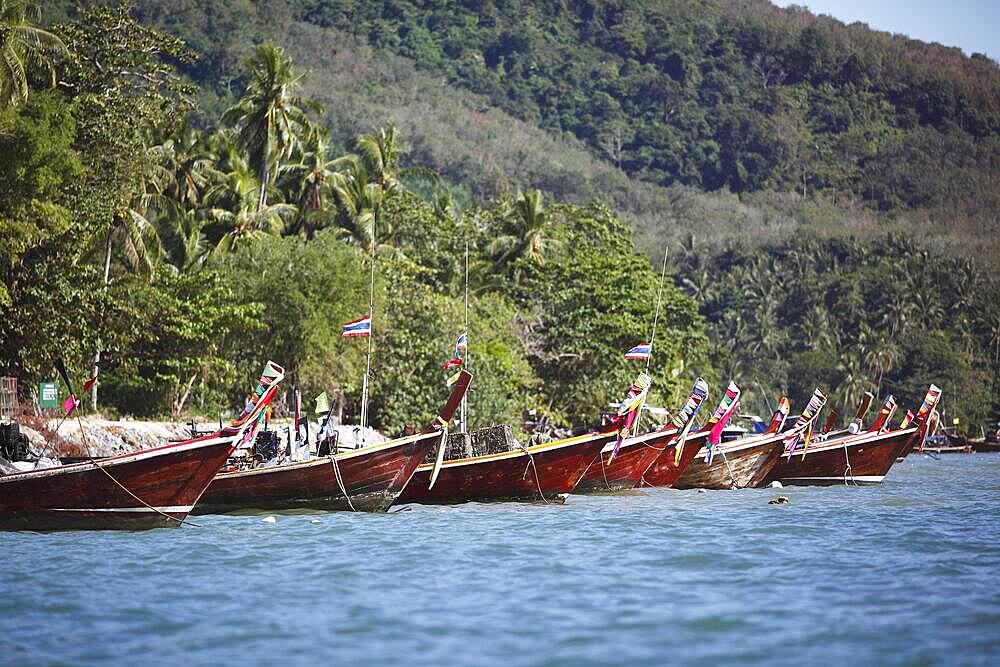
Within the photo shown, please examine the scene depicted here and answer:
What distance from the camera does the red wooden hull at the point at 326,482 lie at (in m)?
24.0

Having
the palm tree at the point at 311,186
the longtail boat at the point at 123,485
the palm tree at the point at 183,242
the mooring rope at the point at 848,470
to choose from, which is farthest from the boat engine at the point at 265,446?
the palm tree at the point at 311,186

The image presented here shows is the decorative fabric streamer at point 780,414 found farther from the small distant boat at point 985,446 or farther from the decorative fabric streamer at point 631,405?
the small distant boat at point 985,446

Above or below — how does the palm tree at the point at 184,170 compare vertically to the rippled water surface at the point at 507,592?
above

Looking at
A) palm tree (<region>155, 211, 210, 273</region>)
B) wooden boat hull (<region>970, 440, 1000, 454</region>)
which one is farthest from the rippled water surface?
wooden boat hull (<region>970, 440, 1000, 454</region>)

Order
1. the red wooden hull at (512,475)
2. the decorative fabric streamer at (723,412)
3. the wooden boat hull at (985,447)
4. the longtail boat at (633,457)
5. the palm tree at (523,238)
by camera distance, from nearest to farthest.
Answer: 1. the red wooden hull at (512,475)
2. the longtail boat at (633,457)
3. the decorative fabric streamer at (723,412)
4. the palm tree at (523,238)
5. the wooden boat hull at (985,447)

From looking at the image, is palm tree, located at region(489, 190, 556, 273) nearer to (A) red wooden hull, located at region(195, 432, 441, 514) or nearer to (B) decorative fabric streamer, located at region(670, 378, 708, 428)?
(B) decorative fabric streamer, located at region(670, 378, 708, 428)

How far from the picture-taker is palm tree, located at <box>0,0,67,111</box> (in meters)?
32.1

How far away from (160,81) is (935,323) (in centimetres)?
8302

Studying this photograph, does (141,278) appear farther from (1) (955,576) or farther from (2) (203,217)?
(1) (955,576)

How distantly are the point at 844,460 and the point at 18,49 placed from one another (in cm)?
2575

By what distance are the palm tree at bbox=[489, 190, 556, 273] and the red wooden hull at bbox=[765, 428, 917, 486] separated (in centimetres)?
2693

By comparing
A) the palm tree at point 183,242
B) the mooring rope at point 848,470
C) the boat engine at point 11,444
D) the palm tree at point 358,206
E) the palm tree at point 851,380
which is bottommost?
the palm tree at point 851,380

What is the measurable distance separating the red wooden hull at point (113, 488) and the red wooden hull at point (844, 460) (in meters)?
20.5

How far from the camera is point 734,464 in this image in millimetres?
34719
